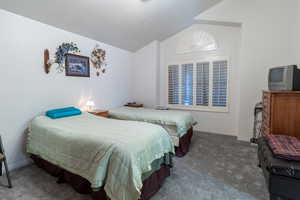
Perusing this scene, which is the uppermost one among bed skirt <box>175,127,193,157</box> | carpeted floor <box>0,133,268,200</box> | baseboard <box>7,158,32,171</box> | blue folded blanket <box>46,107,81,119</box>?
blue folded blanket <box>46,107,81,119</box>

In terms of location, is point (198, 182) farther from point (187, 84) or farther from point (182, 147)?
point (187, 84)

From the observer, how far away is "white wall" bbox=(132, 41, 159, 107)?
189 inches

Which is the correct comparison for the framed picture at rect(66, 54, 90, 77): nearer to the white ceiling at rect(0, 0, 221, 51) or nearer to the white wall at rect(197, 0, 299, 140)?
the white ceiling at rect(0, 0, 221, 51)

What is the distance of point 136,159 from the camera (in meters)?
1.54

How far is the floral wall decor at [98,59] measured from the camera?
371 centimetres

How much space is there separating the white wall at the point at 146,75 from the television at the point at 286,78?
2.88 m

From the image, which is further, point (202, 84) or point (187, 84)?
point (187, 84)

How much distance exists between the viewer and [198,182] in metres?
2.11

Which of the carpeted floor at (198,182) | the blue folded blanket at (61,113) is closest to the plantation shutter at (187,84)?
the carpeted floor at (198,182)

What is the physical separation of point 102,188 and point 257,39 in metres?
4.02

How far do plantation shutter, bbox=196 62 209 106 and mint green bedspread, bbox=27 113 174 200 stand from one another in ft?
8.37

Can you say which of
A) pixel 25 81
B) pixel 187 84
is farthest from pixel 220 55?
pixel 25 81

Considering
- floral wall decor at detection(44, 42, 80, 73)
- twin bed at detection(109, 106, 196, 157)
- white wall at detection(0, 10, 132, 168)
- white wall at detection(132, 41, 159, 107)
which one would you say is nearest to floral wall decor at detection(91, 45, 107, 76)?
white wall at detection(0, 10, 132, 168)

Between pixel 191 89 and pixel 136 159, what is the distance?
3.36 meters
